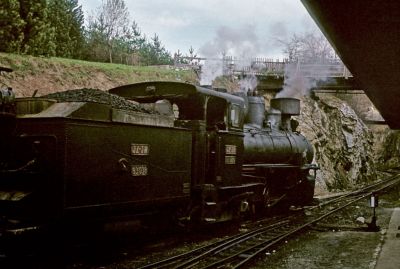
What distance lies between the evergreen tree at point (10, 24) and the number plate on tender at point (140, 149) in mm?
13765

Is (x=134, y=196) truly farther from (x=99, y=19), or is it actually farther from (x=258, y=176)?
(x=99, y=19)

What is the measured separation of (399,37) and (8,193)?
559 centimetres

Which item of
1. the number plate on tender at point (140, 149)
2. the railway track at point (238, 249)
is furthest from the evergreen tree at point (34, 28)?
the number plate on tender at point (140, 149)

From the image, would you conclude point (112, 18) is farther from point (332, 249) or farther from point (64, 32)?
point (332, 249)

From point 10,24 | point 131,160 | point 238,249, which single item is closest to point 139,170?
point 131,160

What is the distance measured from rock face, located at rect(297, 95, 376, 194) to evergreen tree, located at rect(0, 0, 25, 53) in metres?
13.3

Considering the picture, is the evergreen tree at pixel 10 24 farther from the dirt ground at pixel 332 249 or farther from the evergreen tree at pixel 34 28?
the dirt ground at pixel 332 249

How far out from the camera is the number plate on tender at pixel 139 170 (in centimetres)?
712

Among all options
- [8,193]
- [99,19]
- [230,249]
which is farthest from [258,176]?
[99,19]

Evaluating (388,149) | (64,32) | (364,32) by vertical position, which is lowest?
(388,149)

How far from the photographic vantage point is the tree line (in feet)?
63.7

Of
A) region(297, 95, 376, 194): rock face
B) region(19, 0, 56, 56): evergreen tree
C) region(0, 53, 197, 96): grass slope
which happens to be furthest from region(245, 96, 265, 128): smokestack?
region(19, 0, 56, 56): evergreen tree

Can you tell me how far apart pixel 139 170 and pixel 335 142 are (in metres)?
21.5

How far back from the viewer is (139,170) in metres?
7.26
